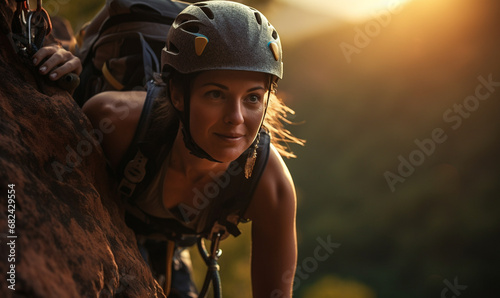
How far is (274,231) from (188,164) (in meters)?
0.61

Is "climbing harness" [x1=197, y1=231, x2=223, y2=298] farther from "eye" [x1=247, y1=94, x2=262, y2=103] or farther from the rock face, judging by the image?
"eye" [x1=247, y1=94, x2=262, y2=103]

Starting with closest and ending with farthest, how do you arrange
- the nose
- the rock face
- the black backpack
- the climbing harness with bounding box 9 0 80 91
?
the rock face → the climbing harness with bounding box 9 0 80 91 → the nose → the black backpack

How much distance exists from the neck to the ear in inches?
6.6

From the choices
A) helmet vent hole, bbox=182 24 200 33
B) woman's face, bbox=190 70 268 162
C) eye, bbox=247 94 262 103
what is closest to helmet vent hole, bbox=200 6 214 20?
helmet vent hole, bbox=182 24 200 33

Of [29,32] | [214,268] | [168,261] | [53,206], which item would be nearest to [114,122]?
[29,32]

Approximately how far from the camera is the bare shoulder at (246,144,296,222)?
92.1 inches

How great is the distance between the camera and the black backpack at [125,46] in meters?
2.76

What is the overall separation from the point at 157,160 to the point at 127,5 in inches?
48.6

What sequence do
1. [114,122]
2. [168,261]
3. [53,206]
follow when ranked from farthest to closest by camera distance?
[168,261] → [114,122] → [53,206]

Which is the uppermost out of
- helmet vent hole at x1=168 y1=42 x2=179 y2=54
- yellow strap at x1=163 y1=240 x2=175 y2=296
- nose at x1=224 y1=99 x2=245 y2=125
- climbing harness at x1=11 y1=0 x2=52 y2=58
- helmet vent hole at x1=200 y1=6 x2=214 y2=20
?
helmet vent hole at x1=200 y1=6 x2=214 y2=20

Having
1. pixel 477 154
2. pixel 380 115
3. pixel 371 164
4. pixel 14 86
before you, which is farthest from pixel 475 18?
pixel 14 86

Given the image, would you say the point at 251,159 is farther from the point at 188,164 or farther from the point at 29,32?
the point at 29,32

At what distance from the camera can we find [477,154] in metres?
13.5

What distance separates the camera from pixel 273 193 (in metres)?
2.36
